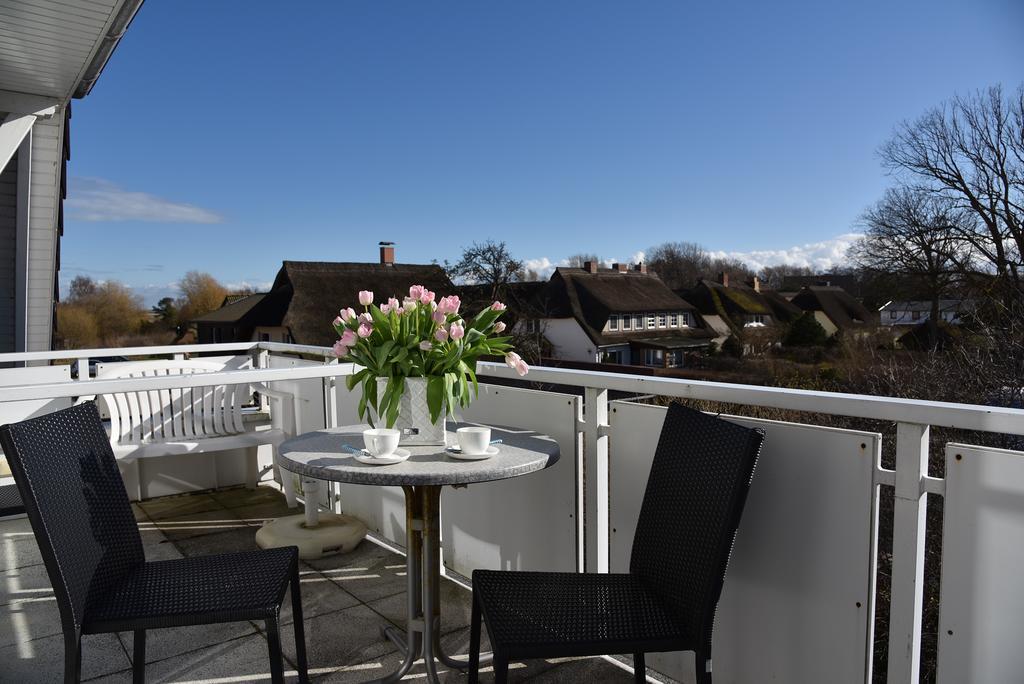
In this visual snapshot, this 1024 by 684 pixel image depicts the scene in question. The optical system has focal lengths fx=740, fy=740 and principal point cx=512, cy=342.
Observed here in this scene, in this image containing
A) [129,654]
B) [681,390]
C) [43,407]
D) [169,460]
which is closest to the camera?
[681,390]

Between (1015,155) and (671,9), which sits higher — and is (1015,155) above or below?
below

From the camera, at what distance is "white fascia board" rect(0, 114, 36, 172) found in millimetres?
6203

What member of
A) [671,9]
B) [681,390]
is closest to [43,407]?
[681,390]

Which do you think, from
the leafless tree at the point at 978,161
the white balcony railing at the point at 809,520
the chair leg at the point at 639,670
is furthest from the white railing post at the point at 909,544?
the leafless tree at the point at 978,161

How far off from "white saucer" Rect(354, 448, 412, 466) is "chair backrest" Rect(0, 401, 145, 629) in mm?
662

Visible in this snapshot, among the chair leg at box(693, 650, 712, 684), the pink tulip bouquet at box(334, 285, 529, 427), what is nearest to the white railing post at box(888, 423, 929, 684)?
the chair leg at box(693, 650, 712, 684)

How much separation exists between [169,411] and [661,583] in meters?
3.54

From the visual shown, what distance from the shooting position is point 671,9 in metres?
36.1

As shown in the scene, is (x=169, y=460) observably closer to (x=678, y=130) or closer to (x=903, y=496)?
(x=903, y=496)

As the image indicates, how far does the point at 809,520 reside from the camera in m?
1.86

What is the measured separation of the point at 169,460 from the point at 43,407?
2.67 ft

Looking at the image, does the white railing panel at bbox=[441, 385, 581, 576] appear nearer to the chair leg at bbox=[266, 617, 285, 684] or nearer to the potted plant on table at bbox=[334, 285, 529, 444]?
the potted plant on table at bbox=[334, 285, 529, 444]

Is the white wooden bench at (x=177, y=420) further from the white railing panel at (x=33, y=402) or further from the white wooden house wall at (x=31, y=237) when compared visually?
the white wooden house wall at (x=31, y=237)

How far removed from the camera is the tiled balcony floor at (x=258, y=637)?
248 centimetres
